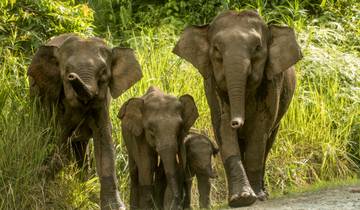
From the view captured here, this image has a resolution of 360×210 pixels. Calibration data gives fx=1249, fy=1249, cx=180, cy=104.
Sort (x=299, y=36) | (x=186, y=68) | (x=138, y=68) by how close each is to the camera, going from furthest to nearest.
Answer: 1. (x=299, y=36)
2. (x=186, y=68)
3. (x=138, y=68)

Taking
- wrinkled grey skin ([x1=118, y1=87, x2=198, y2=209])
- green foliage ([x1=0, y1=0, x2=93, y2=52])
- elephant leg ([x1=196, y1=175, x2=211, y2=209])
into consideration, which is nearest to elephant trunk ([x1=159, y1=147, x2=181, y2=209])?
wrinkled grey skin ([x1=118, y1=87, x2=198, y2=209])

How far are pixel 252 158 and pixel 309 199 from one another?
1250 mm

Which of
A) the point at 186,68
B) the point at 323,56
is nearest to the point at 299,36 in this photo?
the point at 323,56

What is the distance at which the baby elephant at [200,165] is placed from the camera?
46.5 feet

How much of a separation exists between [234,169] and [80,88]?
1.88 meters

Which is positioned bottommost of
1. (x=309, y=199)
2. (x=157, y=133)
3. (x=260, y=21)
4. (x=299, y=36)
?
(x=309, y=199)

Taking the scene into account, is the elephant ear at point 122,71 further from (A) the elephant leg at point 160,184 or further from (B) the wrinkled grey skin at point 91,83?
(A) the elephant leg at point 160,184

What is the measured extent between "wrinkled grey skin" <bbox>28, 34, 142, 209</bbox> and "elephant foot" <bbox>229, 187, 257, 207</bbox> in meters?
2.00

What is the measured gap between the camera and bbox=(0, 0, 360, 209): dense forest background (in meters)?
14.2

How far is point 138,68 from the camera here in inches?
568

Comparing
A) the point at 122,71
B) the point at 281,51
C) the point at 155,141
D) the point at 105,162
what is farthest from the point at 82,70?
the point at 281,51

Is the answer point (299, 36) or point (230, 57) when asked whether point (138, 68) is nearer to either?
point (230, 57)

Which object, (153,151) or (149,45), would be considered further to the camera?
(149,45)

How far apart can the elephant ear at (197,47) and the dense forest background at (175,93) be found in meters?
1.97
